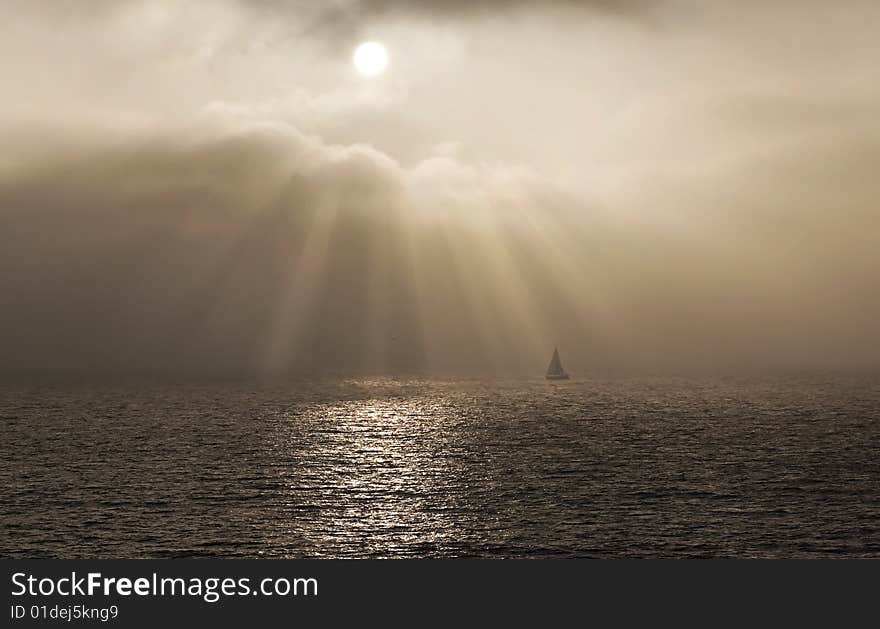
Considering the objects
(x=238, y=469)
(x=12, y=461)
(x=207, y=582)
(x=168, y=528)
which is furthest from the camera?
(x=12, y=461)

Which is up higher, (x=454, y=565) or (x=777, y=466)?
(x=777, y=466)

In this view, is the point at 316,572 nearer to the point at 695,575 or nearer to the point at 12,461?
the point at 695,575

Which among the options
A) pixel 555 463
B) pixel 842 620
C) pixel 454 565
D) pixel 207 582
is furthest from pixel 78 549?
pixel 555 463

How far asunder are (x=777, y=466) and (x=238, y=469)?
293 feet

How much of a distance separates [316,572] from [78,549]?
26.8 metres

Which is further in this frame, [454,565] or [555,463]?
[555,463]

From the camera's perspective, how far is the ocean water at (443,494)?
234 ft

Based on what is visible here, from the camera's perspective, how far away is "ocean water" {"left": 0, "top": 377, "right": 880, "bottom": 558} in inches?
2803

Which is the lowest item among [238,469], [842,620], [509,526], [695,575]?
[842,620]

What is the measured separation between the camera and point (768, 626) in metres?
48.9

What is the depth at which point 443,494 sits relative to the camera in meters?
96.0

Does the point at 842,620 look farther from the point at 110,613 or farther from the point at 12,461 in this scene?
the point at 12,461

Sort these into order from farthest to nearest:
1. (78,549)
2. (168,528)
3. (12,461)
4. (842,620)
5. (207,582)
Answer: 1. (12,461)
2. (168,528)
3. (78,549)
4. (207,582)
5. (842,620)

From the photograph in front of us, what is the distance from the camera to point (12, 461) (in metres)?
123
